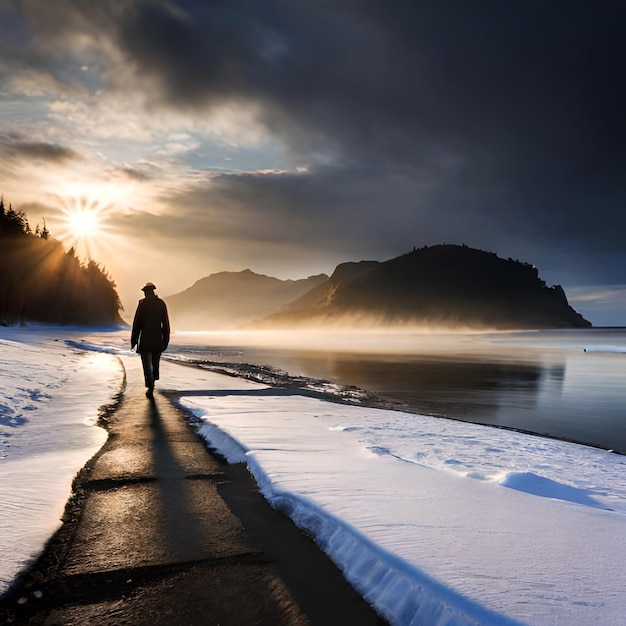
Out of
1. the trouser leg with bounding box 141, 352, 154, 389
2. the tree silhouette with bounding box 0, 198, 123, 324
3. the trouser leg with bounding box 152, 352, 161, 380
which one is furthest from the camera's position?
the tree silhouette with bounding box 0, 198, 123, 324

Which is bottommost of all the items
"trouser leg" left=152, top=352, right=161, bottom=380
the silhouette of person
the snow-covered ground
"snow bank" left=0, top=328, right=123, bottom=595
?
"snow bank" left=0, top=328, right=123, bottom=595

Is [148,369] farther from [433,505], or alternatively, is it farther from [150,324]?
[433,505]

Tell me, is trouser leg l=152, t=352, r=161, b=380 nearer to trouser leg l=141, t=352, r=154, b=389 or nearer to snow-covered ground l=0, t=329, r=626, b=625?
trouser leg l=141, t=352, r=154, b=389

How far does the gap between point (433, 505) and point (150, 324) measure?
8784mm

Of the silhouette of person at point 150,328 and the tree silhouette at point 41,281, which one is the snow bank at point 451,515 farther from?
the tree silhouette at point 41,281

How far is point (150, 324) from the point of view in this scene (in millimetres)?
11094

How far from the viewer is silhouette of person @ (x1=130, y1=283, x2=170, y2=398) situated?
11.0 m

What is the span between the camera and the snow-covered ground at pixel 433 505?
2.50 metres

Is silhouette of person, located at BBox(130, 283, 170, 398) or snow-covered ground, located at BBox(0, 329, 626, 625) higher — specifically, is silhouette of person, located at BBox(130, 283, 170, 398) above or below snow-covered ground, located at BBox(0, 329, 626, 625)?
above

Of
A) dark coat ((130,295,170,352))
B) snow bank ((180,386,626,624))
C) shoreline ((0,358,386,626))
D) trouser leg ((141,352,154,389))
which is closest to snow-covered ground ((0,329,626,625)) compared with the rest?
snow bank ((180,386,626,624))

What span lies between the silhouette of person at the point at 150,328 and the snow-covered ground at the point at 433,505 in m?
2.19

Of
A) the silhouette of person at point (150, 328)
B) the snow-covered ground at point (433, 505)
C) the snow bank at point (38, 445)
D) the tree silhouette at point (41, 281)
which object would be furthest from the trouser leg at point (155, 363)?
the tree silhouette at point (41, 281)

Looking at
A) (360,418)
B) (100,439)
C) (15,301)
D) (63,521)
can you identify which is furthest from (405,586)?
(15,301)

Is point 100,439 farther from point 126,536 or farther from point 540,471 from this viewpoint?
point 540,471
